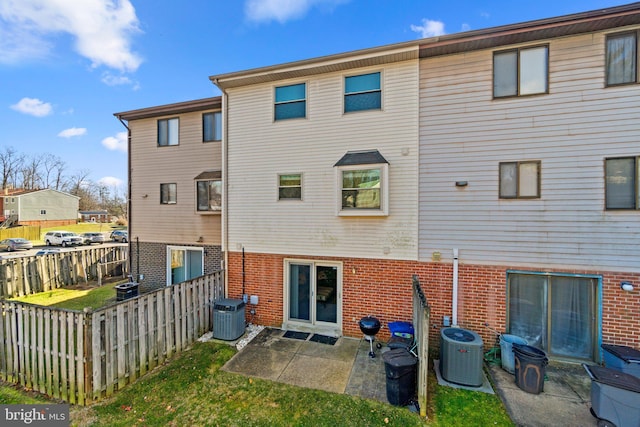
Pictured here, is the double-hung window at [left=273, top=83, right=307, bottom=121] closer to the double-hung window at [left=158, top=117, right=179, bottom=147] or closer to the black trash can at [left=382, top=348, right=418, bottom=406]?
the double-hung window at [left=158, top=117, right=179, bottom=147]

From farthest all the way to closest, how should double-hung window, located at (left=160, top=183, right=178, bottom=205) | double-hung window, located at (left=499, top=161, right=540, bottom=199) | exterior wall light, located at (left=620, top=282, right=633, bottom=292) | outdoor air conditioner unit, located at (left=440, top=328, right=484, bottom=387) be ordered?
double-hung window, located at (left=160, top=183, right=178, bottom=205)
double-hung window, located at (left=499, top=161, right=540, bottom=199)
exterior wall light, located at (left=620, top=282, right=633, bottom=292)
outdoor air conditioner unit, located at (left=440, top=328, right=484, bottom=387)

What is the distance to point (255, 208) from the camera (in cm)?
830

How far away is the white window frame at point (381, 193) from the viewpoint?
6.89 meters

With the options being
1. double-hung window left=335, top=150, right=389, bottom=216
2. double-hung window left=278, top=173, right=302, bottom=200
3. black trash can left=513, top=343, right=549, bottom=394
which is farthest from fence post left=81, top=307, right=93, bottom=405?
black trash can left=513, top=343, right=549, bottom=394

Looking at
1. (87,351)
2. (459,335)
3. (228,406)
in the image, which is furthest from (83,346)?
(459,335)

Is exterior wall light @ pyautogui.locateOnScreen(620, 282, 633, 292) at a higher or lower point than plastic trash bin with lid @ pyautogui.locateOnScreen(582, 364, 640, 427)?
higher

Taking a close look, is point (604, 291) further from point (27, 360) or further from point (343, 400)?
point (27, 360)

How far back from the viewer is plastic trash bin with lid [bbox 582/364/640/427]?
384cm

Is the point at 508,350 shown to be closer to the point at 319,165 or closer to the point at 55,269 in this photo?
the point at 319,165

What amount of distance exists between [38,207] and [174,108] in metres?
52.1

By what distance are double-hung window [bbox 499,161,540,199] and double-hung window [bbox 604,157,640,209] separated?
4.25ft

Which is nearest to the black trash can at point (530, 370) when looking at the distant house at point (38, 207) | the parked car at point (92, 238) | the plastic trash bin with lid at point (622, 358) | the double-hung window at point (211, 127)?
the plastic trash bin with lid at point (622, 358)

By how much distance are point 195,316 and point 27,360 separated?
316 cm

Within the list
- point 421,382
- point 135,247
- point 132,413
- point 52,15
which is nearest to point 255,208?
point 132,413
